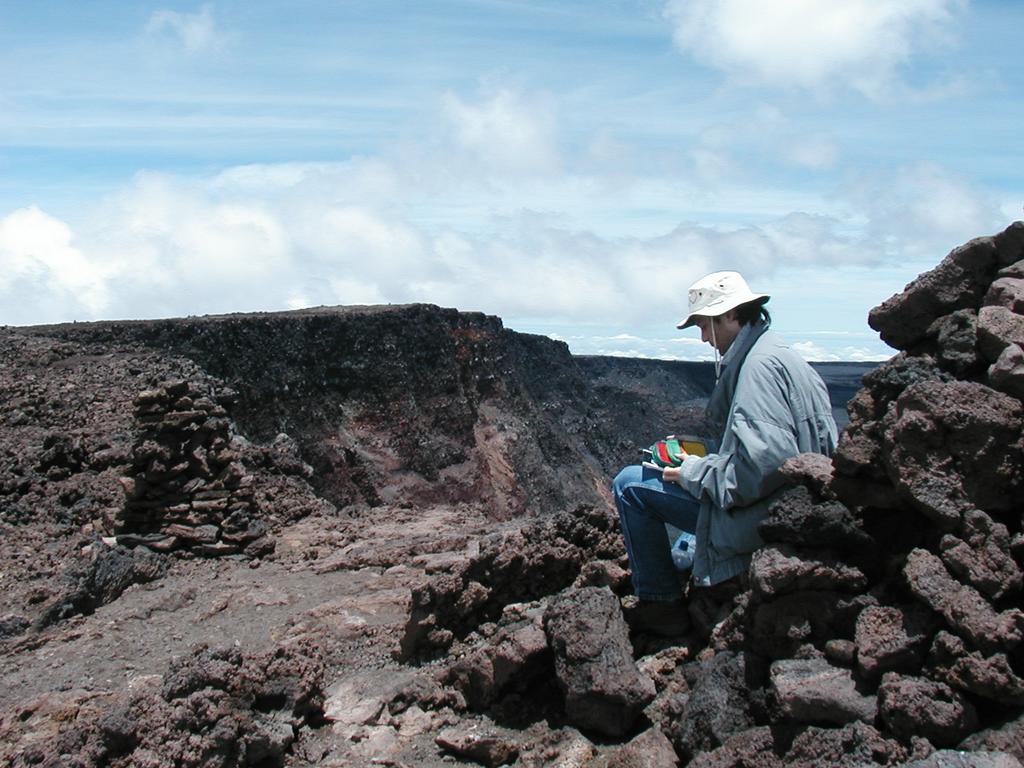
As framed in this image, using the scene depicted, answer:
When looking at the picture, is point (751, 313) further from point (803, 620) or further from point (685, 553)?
point (803, 620)

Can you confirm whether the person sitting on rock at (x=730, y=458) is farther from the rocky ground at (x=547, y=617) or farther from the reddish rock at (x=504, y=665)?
the reddish rock at (x=504, y=665)

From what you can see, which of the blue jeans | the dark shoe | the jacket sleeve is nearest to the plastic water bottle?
the blue jeans

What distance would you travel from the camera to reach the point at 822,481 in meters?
4.56

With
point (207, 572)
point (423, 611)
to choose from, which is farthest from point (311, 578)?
point (423, 611)

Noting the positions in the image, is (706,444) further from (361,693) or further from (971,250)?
(361,693)

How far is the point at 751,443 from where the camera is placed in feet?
15.4

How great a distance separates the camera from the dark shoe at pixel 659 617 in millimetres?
5512

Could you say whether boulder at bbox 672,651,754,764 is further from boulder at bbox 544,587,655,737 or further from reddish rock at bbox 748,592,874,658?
boulder at bbox 544,587,655,737

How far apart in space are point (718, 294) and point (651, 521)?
1222 mm

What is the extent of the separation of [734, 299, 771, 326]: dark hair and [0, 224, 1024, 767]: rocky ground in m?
0.54

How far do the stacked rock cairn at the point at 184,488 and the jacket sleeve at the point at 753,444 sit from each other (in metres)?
7.28

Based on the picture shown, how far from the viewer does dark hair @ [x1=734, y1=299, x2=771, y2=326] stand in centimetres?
509

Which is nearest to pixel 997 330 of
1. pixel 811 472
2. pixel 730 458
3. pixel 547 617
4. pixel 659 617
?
pixel 811 472

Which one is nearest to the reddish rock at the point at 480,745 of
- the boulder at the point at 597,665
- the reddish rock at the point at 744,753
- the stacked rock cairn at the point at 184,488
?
the boulder at the point at 597,665
